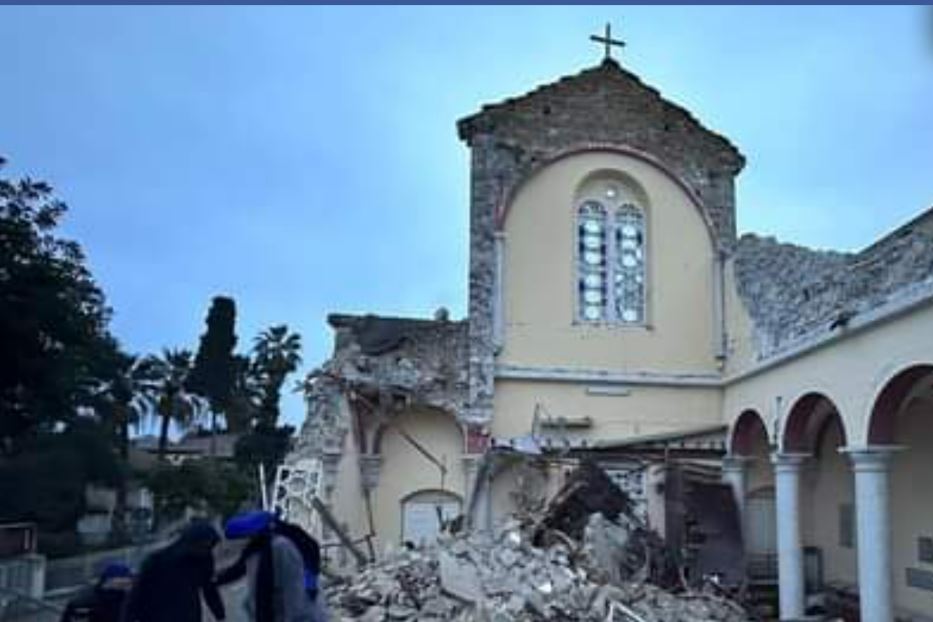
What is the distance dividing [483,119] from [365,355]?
500 centimetres

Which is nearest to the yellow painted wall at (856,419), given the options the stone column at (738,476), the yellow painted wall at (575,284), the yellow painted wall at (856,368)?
the yellow painted wall at (856,368)

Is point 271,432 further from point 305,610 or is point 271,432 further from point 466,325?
point 305,610

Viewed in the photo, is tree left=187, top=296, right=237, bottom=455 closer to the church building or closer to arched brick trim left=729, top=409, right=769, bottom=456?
the church building

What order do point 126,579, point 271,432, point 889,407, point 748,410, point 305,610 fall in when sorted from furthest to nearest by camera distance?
point 271,432
point 748,410
point 889,407
point 126,579
point 305,610

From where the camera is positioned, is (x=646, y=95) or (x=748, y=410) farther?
(x=646, y=95)

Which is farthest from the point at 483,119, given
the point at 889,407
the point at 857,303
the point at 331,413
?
the point at 889,407

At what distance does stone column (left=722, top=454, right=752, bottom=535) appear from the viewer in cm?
1705

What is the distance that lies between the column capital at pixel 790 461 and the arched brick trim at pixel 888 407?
107 inches

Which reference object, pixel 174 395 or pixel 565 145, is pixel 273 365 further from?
pixel 565 145

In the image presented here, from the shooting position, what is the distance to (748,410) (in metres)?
16.9

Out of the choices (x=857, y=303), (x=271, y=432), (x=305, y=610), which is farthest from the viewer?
(x=271, y=432)

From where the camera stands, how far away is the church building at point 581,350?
1733 cm

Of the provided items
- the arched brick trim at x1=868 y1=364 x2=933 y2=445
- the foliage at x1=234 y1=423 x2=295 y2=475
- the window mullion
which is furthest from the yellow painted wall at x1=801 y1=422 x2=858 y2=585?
Result: the foliage at x1=234 y1=423 x2=295 y2=475

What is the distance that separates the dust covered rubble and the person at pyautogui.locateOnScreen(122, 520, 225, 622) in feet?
18.8
